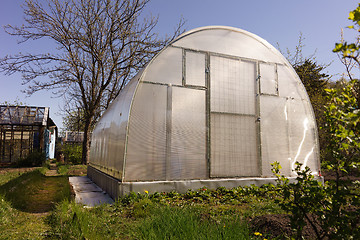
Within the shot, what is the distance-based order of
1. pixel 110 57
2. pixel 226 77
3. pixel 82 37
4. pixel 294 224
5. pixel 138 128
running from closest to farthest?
pixel 294 224
pixel 138 128
pixel 226 77
pixel 82 37
pixel 110 57

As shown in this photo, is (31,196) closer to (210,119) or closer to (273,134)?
(210,119)

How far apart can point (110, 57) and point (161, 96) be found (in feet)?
33.5

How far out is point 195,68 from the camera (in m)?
5.74

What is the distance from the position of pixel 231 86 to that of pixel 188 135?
1716 mm

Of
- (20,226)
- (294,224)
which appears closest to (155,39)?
(20,226)

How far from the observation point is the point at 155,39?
13.8 meters

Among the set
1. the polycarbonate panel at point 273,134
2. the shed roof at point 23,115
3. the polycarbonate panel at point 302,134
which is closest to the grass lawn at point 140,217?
the polycarbonate panel at point 273,134

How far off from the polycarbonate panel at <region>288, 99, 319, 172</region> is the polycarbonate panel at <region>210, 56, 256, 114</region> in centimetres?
126

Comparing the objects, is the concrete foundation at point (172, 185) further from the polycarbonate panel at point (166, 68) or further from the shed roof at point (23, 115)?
the shed roof at point (23, 115)

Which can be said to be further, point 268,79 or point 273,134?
point 268,79

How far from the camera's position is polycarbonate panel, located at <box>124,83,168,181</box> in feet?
15.9

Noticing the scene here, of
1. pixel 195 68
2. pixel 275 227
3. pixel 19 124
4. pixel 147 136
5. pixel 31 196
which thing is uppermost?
pixel 195 68

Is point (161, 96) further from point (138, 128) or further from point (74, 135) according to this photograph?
point (74, 135)

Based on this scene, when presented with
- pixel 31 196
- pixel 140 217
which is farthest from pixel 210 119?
pixel 31 196
